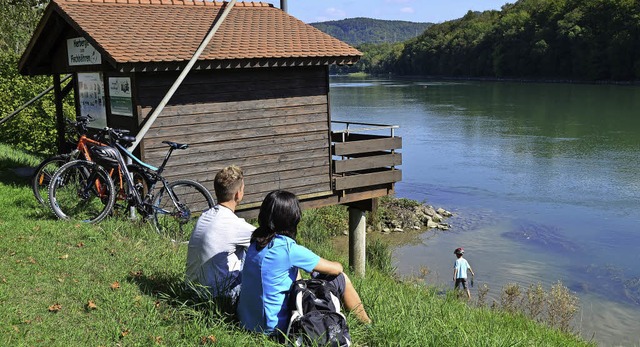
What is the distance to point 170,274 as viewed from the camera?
5.89m

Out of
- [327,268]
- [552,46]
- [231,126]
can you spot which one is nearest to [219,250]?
[327,268]

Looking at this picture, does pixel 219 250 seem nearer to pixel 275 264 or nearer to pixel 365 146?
pixel 275 264

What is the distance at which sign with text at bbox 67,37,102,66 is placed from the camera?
10.2m

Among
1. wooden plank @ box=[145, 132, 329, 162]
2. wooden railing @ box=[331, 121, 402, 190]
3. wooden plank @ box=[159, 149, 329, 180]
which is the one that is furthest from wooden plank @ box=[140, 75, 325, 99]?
wooden railing @ box=[331, 121, 402, 190]

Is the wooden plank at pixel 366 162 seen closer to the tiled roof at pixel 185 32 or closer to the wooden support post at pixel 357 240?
the wooden support post at pixel 357 240

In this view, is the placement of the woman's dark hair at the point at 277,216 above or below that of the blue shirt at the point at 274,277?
above

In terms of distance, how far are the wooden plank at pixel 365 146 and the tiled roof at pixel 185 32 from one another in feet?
4.82

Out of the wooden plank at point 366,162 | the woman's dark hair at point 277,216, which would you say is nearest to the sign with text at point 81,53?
the wooden plank at point 366,162

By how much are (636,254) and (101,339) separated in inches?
670

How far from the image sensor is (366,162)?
12.1 meters

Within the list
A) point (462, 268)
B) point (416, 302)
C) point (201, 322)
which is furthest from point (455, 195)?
point (201, 322)

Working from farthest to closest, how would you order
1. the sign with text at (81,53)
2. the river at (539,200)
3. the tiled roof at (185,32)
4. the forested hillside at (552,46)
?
the forested hillside at (552,46), the river at (539,200), the sign with text at (81,53), the tiled roof at (185,32)

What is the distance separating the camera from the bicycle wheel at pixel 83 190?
770 centimetres

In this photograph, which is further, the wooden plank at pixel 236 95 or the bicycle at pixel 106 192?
the wooden plank at pixel 236 95
